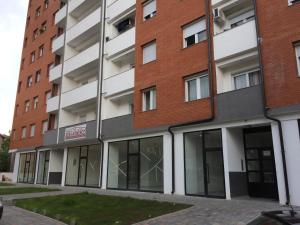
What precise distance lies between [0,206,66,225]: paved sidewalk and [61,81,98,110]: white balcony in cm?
1090

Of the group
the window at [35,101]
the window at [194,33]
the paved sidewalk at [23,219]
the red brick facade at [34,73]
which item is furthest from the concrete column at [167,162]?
the window at [35,101]

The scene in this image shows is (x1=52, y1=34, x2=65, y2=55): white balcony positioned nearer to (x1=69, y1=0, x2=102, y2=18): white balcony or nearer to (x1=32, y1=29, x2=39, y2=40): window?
(x1=69, y1=0, x2=102, y2=18): white balcony

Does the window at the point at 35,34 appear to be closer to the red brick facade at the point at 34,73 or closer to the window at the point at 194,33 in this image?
the red brick facade at the point at 34,73

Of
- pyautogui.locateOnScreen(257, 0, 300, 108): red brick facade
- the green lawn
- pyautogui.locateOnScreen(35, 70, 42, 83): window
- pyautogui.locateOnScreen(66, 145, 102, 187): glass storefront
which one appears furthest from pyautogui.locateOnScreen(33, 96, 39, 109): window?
pyautogui.locateOnScreen(257, 0, 300, 108): red brick facade

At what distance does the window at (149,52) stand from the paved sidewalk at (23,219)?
34.8 feet

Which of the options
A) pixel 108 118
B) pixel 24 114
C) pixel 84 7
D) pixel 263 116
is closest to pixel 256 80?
pixel 263 116

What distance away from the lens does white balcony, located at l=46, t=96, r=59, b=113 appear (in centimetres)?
2629

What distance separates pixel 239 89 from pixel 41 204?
9861 mm

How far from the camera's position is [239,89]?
13.2 m

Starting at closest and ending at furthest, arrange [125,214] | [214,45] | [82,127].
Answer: [125,214], [214,45], [82,127]

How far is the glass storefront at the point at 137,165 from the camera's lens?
16703 mm

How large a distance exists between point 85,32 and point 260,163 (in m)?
17.4

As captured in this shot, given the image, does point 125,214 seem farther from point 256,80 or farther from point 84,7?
point 84,7

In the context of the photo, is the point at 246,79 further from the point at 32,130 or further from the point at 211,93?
the point at 32,130
